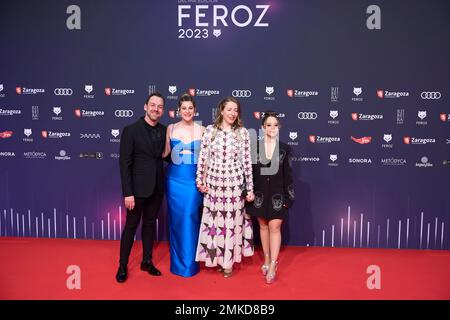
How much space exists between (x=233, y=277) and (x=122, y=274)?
2.98ft

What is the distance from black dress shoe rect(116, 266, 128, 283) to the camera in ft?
10.3

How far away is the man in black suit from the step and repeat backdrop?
92 centimetres

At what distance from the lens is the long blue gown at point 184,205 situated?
3.15 metres

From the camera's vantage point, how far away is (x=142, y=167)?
307cm

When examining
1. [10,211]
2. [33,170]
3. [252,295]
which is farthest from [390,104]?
[10,211]

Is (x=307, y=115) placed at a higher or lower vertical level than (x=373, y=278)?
higher

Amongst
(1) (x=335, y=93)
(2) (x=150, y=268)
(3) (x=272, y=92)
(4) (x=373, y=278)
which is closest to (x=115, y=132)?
(2) (x=150, y=268)

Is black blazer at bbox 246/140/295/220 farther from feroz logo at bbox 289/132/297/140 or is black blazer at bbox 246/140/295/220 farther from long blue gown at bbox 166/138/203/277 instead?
feroz logo at bbox 289/132/297/140

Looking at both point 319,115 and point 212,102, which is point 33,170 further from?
point 319,115

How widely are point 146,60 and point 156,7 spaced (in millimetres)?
533

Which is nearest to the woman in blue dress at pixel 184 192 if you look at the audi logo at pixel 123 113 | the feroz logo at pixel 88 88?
the audi logo at pixel 123 113

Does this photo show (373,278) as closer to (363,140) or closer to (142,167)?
(363,140)

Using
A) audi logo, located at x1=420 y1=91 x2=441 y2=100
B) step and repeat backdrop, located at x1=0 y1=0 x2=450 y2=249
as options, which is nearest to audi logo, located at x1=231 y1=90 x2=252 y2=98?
step and repeat backdrop, located at x1=0 y1=0 x2=450 y2=249

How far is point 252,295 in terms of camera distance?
294cm
